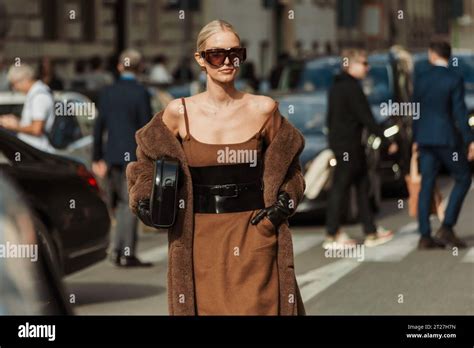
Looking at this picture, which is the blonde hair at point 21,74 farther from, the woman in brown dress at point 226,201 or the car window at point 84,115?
the woman in brown dress at point 226,201

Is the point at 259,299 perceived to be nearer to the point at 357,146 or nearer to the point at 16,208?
the point at 16,208

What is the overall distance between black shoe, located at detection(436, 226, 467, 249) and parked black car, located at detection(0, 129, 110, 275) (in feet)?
13.4

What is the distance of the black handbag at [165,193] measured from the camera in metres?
5.30

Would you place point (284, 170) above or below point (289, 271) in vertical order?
above

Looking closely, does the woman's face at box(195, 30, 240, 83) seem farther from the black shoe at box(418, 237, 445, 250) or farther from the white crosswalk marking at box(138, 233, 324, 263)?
the black shoe at box(418, 237, 445, 250)

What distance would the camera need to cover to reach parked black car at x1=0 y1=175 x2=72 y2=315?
258 cm

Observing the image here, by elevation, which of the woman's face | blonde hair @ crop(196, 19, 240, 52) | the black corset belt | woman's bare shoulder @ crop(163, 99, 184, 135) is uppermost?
blonde hair @ crop(196, 19, 240, 52)

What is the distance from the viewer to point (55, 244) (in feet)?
30.5

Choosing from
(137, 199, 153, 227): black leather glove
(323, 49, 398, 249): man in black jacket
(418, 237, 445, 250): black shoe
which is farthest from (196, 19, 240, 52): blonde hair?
(418, 237, 445, 250): black shoe

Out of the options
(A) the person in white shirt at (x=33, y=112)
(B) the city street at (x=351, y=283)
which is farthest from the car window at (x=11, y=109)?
(B) the city street at (x=351, y=283)

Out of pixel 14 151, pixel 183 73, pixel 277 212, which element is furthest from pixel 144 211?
pixel 183 73
